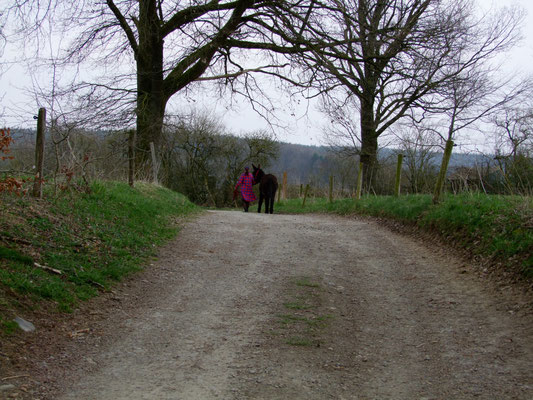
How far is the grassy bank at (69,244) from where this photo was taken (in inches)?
210

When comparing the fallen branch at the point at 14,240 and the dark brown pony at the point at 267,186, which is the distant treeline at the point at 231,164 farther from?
the fallen branch at the point at 14,240

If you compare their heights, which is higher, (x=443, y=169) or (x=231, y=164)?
(x=231, y=164)

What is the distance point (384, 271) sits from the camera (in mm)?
8125

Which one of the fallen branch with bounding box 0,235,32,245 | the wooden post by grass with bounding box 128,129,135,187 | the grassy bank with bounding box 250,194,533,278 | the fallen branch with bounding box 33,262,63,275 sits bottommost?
the fallen branch with bounding box 33,262,63,275

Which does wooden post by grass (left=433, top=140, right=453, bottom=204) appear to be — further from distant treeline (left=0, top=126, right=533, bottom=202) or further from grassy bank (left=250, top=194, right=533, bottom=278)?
distant treeline (left=0, top=126, right=533, bottom=202)

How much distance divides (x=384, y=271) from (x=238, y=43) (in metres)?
12.0

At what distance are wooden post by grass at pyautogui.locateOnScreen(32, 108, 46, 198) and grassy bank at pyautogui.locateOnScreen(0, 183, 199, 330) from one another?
0.26 meters

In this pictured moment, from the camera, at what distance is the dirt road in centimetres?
391

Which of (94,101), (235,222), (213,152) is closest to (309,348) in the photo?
(235,222)

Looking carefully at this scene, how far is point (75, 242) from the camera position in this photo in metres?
7.16

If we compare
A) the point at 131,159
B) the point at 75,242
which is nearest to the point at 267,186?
the point at 131,159

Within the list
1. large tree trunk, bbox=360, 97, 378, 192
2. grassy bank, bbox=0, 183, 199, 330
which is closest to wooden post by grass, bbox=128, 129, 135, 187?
grassy bank, bbox=0, 183, 199, 330

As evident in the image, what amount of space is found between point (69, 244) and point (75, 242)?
16 centimetres

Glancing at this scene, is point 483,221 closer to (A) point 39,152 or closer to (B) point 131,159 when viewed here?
(A) point 39,152
